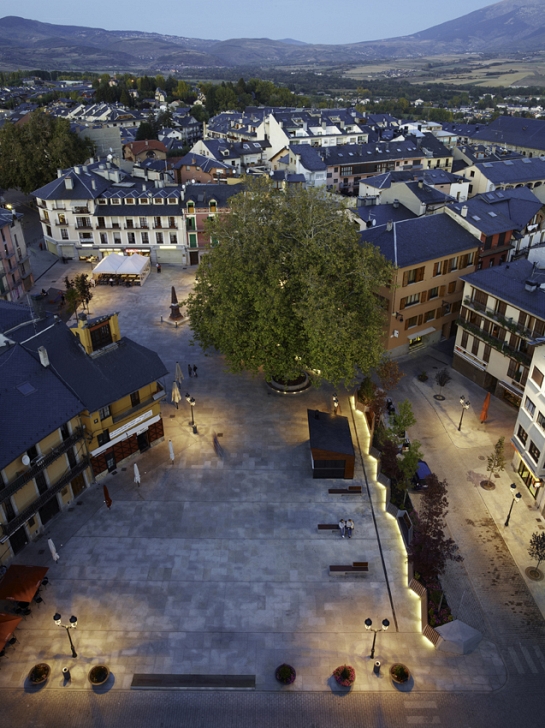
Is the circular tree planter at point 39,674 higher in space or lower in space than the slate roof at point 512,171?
lower

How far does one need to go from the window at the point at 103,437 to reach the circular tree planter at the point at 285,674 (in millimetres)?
17703

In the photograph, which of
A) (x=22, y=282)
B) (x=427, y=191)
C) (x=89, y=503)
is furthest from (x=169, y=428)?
(x=427, y=191)

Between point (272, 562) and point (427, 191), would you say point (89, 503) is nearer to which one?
point (272, 562)

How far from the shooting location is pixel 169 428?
132ft

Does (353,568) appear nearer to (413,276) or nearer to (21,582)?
(21,582)

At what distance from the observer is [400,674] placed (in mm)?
23500

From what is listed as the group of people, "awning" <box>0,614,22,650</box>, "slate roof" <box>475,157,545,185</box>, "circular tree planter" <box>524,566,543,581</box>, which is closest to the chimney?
"awning" <box>0,614,22,650</box>

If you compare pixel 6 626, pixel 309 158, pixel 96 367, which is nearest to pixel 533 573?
pixel 6 626

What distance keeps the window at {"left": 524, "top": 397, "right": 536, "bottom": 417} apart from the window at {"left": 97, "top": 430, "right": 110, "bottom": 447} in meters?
27.9

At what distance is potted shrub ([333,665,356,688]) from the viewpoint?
2312cm

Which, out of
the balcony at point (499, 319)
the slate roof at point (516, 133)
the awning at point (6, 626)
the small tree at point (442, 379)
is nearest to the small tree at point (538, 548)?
the balcony at point (499, 319)

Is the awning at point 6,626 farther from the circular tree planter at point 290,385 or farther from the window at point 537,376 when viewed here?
the window at point 537,376

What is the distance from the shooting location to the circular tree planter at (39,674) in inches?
917

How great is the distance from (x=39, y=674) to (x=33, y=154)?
83031 mm
